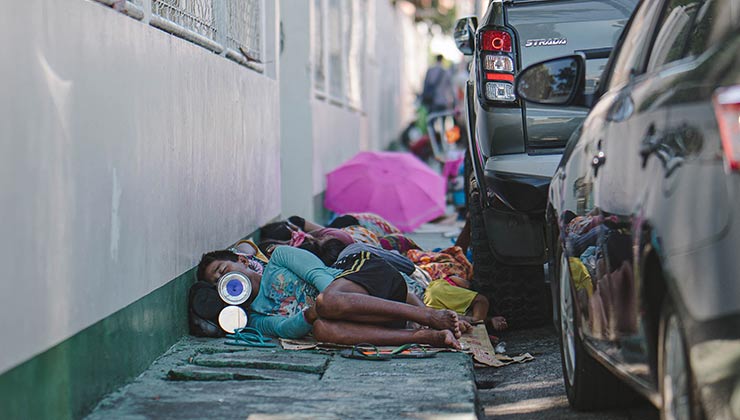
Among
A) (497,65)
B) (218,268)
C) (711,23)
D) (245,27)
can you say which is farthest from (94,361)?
(245,27)

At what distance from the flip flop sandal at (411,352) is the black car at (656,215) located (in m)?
1.02

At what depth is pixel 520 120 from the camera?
7.17 meters

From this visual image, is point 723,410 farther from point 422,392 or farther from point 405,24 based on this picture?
point 405,24

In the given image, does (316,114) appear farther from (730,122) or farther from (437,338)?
(730,122)

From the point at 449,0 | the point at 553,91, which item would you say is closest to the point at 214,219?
the point at 553,91

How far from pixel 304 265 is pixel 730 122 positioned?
4013 millimetres

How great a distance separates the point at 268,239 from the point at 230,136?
4.13ft

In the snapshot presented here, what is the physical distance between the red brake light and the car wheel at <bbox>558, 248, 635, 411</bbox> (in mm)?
2325

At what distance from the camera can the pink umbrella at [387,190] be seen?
1295 centimetres

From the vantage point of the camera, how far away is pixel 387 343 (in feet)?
20.9

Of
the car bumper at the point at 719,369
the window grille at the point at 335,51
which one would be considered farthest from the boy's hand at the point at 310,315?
the window grille at the point at 335,51

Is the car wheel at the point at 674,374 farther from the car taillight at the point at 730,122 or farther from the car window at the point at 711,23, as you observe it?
the car window at the point at 711,23

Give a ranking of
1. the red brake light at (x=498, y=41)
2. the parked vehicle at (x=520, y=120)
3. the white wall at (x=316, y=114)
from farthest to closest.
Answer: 1. the white wall at (x=316, y=114)
2. the red brake light at (x=498, y=41)
3. the parked vehicle at (x=520, y=120)

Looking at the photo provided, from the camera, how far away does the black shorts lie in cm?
654
